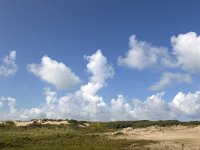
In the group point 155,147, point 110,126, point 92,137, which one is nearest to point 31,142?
point 92,137

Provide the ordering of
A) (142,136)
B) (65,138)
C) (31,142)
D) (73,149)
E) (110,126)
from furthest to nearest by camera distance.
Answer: (110,126) → (142,136) → (65,138) → (31,142) → (73,149)

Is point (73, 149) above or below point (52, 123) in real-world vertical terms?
below

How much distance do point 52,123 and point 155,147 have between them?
2291 inches

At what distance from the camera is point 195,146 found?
49.6 metres

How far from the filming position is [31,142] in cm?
5700

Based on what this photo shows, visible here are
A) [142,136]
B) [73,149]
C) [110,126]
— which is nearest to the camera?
[73,149]

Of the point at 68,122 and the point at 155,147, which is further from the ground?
the point at 68,122

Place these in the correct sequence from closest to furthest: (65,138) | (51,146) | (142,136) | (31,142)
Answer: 1. (51,146)
2. (31,142)
3. (65,138)
4. (142,136)

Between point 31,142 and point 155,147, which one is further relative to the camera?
point 31,142

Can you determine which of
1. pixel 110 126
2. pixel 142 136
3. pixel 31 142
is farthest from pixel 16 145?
pixel 110 126

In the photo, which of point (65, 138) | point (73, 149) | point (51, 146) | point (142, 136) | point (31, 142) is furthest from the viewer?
point (142, 136)

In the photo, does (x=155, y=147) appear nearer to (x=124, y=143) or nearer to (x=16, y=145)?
(x=124, y=143)

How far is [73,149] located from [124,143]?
7787 millimetres

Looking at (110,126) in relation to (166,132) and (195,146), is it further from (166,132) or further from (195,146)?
(195,146)
